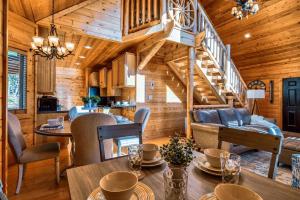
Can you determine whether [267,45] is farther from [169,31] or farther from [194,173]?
[194,173]

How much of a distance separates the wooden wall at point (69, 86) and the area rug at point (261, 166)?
615 centimetres

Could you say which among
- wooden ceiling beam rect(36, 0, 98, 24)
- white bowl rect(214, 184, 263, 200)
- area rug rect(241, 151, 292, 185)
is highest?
wooden ceiling beam rect(36, 0, 98, 24)

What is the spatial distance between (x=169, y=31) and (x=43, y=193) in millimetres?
3523

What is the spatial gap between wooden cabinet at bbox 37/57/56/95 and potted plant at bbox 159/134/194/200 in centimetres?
420

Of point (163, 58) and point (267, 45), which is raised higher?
point (267, 45)

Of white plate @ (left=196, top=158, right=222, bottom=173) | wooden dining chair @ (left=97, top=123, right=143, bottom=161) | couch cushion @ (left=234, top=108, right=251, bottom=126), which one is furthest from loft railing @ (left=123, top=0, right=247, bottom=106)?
white plate @ (left=196, top=158, right=222, bottom=173)

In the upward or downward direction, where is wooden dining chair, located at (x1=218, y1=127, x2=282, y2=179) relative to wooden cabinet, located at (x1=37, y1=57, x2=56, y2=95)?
downward

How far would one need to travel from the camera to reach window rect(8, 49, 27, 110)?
3.11 meters

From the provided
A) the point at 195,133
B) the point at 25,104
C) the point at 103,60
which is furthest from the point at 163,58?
the point at 25,104

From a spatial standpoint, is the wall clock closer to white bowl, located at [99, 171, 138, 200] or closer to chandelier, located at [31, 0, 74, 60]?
chandelier, located at [31, 0, 74, 60]

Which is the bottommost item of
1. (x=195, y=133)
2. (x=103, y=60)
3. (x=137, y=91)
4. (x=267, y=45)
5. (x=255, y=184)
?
(x=195, y=133)

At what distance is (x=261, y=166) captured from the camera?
10.3 feet

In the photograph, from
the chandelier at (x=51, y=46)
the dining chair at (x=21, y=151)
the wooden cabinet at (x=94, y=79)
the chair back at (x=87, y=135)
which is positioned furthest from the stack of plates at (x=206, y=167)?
the wooden cabinet at (x=94, y=79)

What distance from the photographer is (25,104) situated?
335 centimetres
